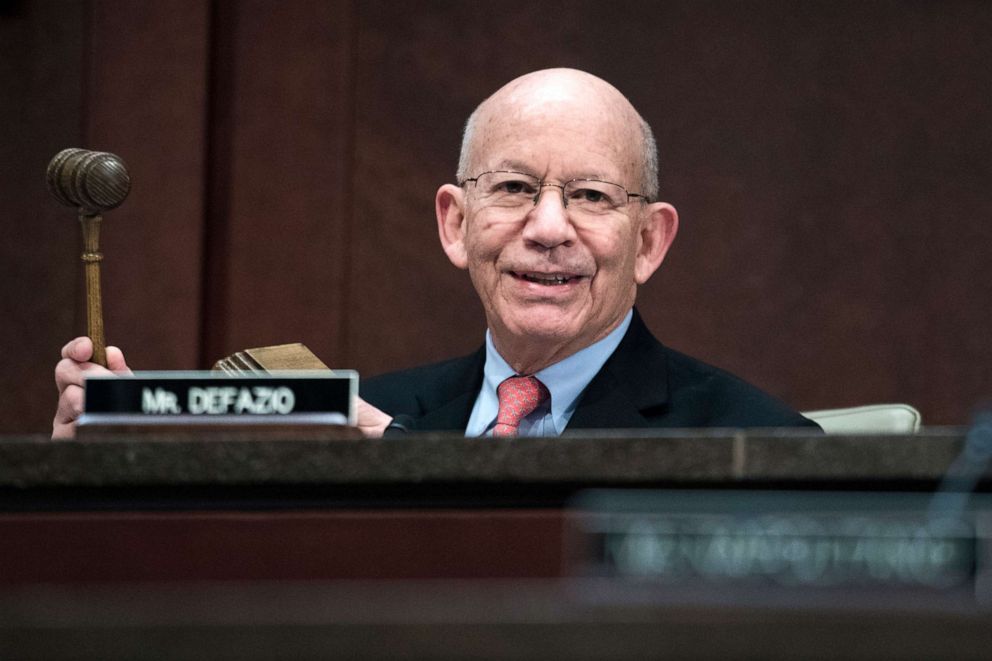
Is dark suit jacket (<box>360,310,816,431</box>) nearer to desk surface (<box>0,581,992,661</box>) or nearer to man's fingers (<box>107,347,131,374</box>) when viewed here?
man's fingers (<box>107,347,131,374</box>)

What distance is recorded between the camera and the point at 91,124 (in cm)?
283

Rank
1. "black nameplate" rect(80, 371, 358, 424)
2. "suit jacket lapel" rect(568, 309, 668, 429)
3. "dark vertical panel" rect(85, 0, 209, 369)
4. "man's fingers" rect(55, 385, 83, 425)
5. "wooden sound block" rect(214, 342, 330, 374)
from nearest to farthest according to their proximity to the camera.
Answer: "black nameplate" rect(80, 371, 358, 424)
"wooden sound block" rect(214, 342, 330, 374)
"man's fingers" rect(55, 385, 83, 425)
"suit jacket lapel" rect(568, 309, 668, 429)
"dark vertical panel" rect(85, 0, 209, 369)

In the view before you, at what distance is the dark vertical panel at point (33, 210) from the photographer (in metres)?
2.90

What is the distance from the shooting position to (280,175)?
291cm

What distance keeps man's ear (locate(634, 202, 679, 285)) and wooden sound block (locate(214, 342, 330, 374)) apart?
0.79 meters

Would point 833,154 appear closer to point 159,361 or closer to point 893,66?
point 893,66

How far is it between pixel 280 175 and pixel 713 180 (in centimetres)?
94

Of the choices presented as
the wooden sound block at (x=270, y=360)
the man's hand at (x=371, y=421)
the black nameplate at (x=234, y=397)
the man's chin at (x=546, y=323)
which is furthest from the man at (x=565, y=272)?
the black nameplate at (x=234, y=397)

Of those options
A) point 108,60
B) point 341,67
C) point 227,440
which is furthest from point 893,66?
point 227,440

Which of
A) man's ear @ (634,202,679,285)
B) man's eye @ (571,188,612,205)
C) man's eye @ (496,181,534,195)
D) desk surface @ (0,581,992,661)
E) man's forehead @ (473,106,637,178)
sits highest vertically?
man's forehead @ (473,106,637,178)

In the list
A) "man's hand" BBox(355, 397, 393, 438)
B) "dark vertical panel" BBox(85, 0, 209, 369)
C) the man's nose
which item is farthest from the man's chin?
"dark vertical panel" BBox(85, 0, 209, 369)

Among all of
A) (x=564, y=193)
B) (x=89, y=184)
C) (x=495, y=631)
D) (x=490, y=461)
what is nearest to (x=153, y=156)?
(x=564, y=193)

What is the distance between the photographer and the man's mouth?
208cm

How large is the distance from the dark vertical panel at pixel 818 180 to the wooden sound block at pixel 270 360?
1.42 m
